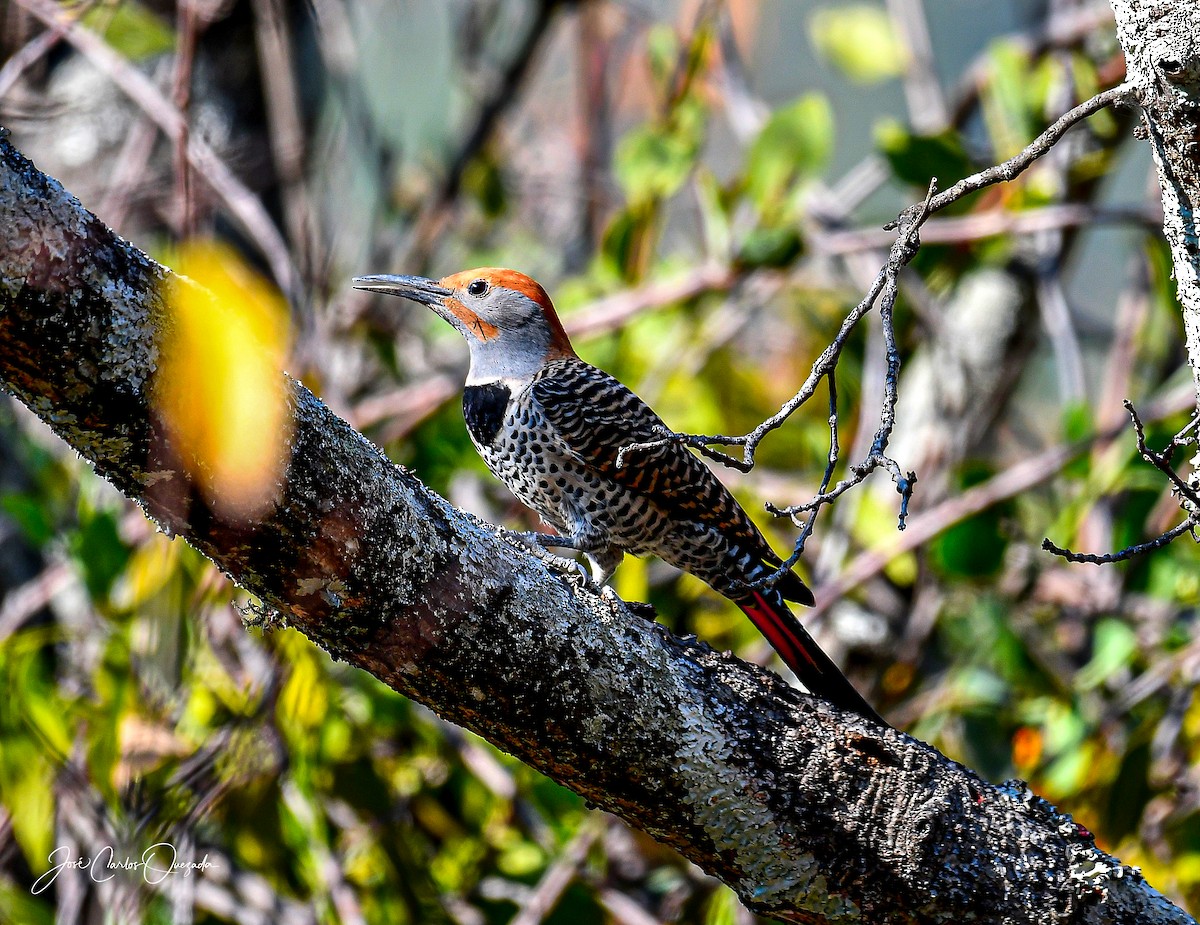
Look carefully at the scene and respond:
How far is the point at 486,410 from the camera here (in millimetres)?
3209

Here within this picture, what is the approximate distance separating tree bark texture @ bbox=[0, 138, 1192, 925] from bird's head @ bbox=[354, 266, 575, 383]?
1537 millimetres

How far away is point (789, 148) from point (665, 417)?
0.94 meters

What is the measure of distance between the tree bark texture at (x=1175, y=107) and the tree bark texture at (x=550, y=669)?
0.81 m

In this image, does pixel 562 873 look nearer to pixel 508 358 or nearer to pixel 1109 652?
pixel 508 358

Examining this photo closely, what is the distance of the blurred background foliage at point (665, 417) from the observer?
3.29 meters

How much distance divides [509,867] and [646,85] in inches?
181

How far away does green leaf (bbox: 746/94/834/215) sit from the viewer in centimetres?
396

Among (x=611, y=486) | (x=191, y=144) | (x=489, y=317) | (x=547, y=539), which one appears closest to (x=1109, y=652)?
(x=611, y=486)

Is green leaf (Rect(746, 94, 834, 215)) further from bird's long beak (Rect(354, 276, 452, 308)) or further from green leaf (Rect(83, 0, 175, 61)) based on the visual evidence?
green leaf (Rect(83, 0, 175, 61))

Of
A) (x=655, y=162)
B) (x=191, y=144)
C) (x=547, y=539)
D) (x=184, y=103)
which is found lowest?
(x=547, y=539)

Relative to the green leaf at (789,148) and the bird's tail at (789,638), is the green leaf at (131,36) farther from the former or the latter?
the bird's tail at (789,638)

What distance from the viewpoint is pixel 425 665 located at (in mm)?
1720

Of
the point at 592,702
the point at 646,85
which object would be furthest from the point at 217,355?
the point at 646,85

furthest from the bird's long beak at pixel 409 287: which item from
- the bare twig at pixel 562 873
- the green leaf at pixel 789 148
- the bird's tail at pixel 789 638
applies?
the bare twig at pixel 562 873
